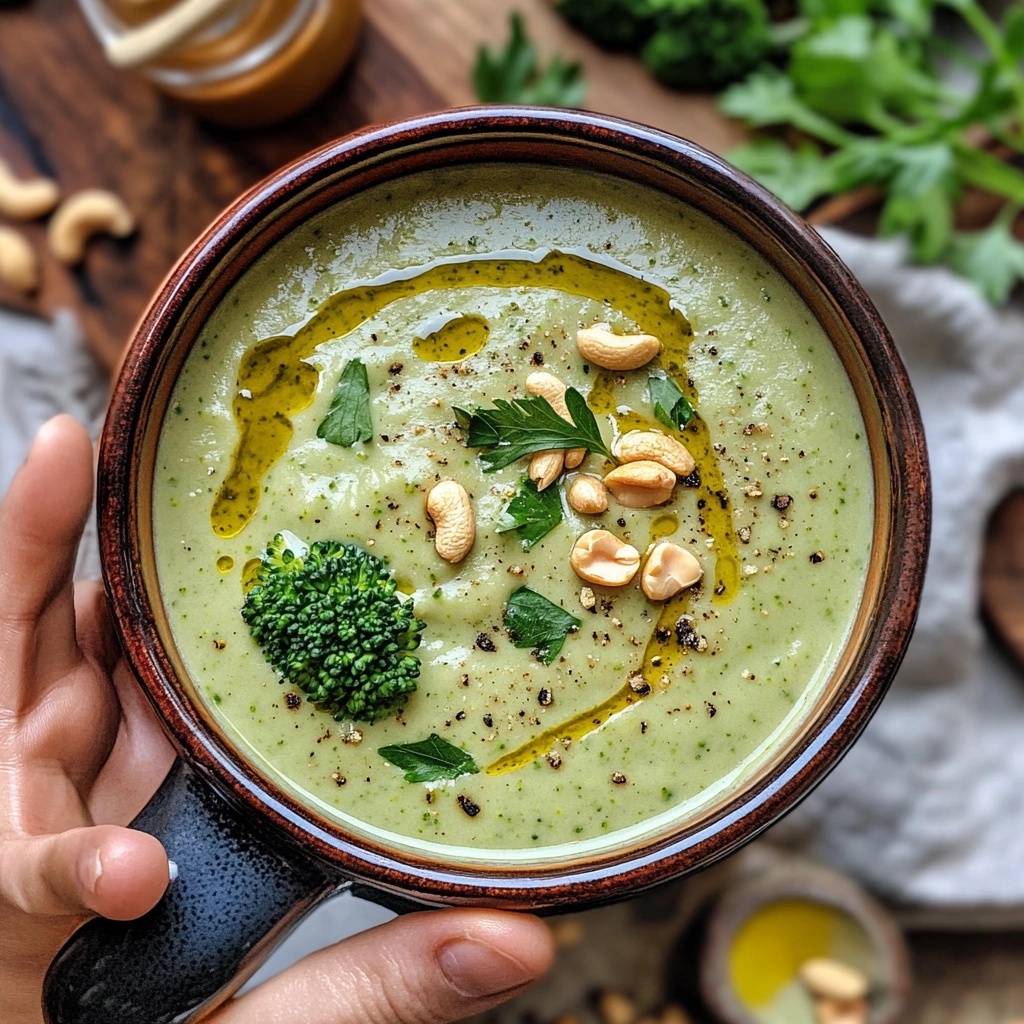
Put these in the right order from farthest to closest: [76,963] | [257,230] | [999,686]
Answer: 1. [999,686]
2. [257,230]
3. [76,963]

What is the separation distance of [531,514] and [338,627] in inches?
11.5

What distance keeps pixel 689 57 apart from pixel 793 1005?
81.8 inches

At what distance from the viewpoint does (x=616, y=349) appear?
1.54 metres

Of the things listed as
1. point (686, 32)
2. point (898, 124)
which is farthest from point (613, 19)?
point (898, 124)

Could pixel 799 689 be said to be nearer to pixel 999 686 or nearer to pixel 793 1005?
pixel 999 686

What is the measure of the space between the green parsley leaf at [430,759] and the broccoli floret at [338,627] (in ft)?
0.18

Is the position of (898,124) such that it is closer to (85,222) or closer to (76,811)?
(85,222)

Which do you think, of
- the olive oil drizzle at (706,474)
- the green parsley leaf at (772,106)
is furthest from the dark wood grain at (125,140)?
the olive oil drizzle at (706,474)

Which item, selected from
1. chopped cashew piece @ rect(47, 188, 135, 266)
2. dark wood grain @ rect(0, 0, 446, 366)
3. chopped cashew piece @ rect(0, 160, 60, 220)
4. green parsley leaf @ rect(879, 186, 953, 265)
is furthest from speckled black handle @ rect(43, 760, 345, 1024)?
green parsley leaf @ rect(879, 186, 953, 265)

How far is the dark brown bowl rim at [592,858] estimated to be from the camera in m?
1.47

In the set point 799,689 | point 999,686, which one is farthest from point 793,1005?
point 799,689

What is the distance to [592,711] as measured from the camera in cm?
154

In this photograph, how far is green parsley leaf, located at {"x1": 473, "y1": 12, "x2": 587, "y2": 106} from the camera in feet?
7.38

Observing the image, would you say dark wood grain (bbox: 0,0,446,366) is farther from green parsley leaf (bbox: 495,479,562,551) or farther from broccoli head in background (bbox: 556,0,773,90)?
green parsley leaf (bbox: 495,479,562,551)
